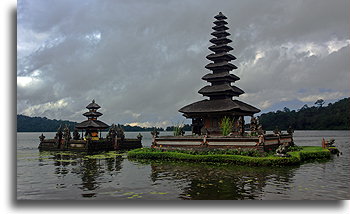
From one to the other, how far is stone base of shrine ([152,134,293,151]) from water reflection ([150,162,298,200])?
10.8 ft

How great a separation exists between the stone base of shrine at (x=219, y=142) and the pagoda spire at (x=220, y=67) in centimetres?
772

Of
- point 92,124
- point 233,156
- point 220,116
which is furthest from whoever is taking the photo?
point 92,124

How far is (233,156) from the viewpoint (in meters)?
24.2

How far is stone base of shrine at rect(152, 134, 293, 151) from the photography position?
25.4 metres

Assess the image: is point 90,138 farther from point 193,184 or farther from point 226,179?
point 193,184

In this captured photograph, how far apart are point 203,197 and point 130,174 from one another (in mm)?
8620

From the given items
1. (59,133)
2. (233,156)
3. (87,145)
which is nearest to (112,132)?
(87,145)

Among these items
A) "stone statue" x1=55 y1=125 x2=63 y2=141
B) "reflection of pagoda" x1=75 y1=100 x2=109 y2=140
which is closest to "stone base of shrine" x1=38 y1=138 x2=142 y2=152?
"stone statue" x1=55 y1=125 x2=63 y2=141

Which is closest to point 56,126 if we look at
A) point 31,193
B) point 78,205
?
point 31,193

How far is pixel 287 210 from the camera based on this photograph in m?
11.7

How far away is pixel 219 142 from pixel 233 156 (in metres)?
2.96

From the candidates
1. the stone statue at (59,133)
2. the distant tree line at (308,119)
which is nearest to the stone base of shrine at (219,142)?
the stone statue at (59,133)

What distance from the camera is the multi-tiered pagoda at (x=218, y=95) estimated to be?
105 ft

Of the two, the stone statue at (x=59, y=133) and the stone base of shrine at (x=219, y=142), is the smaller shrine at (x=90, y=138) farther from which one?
the stone base of shrine at (x=219, y=142)
